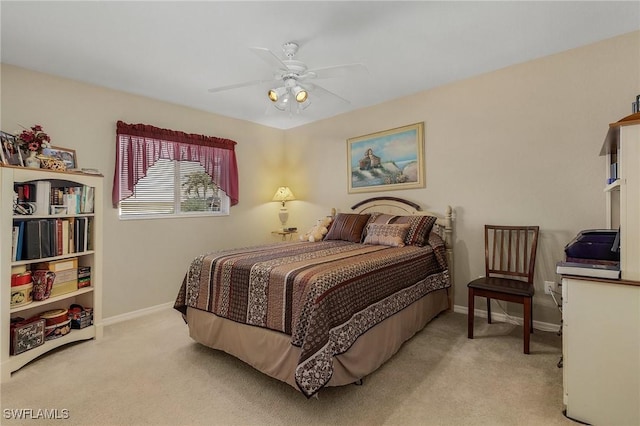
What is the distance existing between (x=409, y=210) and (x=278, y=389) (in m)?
2.45

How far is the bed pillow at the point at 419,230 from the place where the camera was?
9.87ft

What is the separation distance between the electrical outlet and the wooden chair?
0.16 m

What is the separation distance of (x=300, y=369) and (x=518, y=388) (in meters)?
1.40

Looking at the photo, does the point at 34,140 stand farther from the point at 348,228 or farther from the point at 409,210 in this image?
the point at 409,210

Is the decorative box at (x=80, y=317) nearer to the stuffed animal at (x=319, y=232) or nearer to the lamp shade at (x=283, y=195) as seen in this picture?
the stuffed animal at (x=319, y=232)

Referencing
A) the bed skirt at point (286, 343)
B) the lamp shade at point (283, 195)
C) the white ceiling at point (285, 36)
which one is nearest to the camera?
the bed skirt at point (286, 343)

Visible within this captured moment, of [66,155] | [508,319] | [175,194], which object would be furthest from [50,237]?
[508,319]

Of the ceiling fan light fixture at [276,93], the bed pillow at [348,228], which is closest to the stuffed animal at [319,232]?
the bed pillow at [348,228]

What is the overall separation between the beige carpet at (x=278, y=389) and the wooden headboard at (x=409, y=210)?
38.2 inches

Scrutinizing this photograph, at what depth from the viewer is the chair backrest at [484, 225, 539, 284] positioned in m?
2.71

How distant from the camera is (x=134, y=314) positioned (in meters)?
3.33

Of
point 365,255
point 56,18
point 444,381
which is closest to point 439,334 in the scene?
point 444,381

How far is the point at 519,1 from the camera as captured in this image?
198cm

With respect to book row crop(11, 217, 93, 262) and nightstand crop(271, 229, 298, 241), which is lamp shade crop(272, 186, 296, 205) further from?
book row crop(11, 217, 93, 262)
